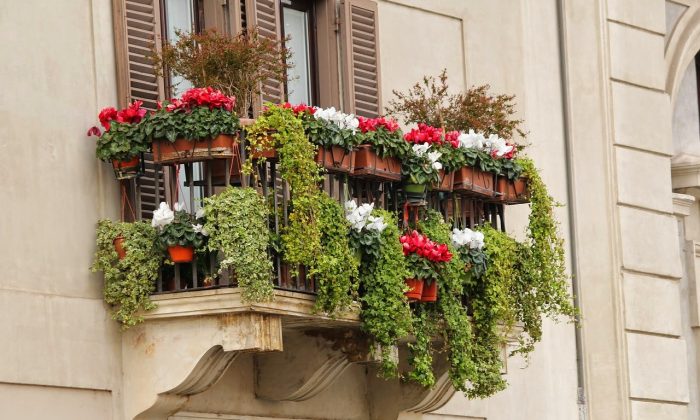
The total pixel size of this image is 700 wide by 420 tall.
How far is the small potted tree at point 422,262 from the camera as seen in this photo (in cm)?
1313

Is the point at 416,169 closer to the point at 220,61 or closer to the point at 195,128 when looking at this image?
the point at 220,61

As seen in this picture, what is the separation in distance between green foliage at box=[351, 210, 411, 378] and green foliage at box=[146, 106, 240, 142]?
→ 1.24 meters

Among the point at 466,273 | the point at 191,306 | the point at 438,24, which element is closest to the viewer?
the point at 191,306

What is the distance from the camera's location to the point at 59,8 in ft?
41.4

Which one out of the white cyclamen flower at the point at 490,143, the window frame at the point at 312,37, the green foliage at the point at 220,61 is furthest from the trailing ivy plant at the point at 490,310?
the green foliage at the point at 220,61

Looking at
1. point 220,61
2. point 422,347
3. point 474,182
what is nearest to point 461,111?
point 474,182

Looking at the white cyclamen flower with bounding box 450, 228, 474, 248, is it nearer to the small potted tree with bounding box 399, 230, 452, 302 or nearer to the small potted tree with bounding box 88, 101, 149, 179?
the small potted tree with bounding box 399, 230, 452, 302

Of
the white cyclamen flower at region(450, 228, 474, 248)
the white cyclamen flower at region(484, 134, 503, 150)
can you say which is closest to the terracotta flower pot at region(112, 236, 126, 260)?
the white cyclamen flower at region(450, 228, 474, 248)

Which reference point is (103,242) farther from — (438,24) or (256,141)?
(438,24)

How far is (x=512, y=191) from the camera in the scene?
1441 centimetres

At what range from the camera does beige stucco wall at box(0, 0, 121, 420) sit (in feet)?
39.1

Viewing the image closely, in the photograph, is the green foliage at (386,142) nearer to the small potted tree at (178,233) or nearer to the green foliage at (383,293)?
the green foliage at (383,293)

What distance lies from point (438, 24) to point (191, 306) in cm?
462

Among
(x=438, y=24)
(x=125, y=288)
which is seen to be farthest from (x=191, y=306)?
(x=438, y=24)
